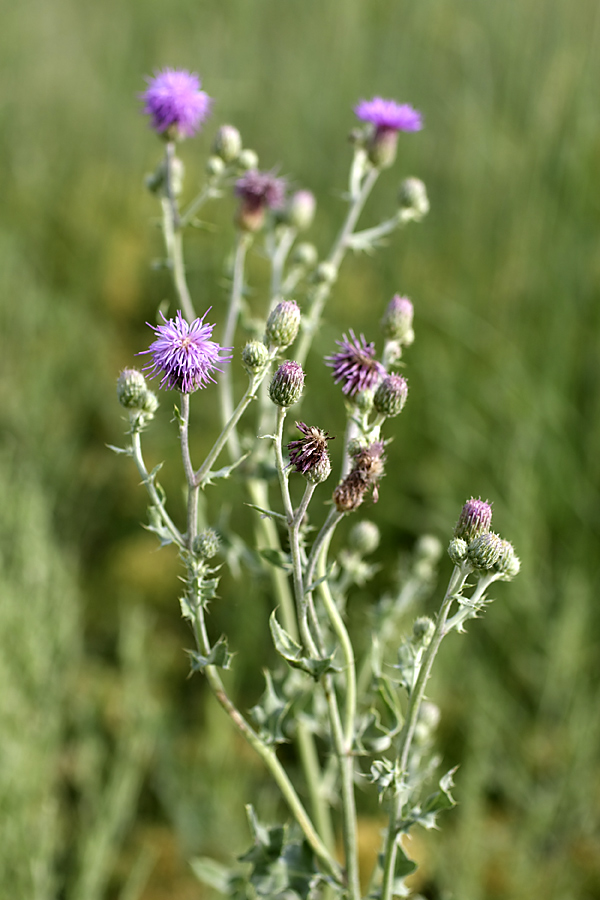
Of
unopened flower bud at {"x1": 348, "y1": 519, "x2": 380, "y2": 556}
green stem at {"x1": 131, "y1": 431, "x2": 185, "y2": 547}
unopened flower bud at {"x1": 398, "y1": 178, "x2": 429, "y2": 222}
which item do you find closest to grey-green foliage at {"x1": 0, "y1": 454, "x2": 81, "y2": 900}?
unopened flower bud at {"x1": 348, "y1": 519, "x2": 380, "y2": 556}

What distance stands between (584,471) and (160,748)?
2.20 meters

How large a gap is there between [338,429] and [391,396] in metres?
2.54

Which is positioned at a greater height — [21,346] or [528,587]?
[21,346]

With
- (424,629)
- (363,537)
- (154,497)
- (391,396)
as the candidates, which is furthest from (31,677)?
(391,396)

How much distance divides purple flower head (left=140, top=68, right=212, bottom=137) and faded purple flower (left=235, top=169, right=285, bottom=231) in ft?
0.70

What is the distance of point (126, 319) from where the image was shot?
554 centimetres

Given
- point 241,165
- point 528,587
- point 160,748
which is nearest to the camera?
point 241,165

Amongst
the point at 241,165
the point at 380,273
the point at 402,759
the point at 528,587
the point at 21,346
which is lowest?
the point at 402,759

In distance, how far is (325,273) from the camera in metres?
2.00

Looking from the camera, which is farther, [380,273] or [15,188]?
[15,188]

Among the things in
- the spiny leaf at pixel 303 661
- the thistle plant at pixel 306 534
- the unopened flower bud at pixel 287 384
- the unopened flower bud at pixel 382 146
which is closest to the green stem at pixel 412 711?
the thistle plant at pixel 306 534

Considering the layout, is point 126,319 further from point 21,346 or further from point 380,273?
point 380,273

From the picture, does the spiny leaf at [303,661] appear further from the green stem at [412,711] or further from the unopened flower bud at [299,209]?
the unopened flower bud at [299,209]

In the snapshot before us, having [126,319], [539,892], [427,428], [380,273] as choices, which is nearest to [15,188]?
[126,319]
